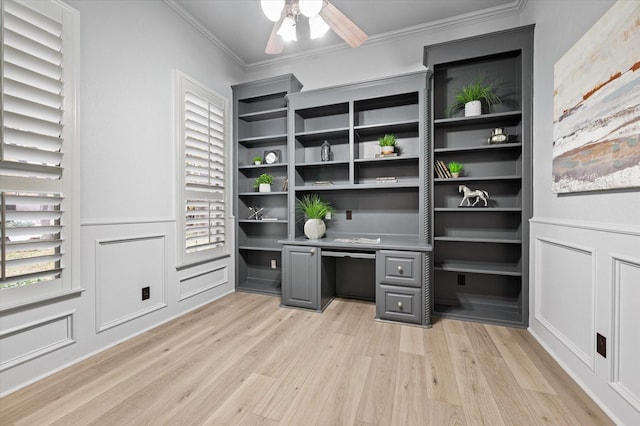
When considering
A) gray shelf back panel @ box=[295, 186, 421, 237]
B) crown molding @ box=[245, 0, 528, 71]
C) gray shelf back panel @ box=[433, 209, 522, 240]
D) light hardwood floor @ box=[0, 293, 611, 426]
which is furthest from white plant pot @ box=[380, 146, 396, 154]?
light hardwood floor @ box=[0, 293, 611, 426]

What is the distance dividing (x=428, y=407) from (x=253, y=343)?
1344mm

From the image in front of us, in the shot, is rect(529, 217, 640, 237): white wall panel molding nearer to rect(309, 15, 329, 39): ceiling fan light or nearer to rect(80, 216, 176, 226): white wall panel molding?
rect(309, 15, 329, 39): ceiling fan light

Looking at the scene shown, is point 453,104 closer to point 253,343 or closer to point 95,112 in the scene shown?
point 253,343

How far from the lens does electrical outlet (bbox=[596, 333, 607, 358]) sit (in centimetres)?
150

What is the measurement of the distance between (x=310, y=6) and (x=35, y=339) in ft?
8.89

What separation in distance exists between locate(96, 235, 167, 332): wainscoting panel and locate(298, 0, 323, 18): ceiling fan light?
2.19 meters

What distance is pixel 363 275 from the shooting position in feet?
10.8

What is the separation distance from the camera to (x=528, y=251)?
2477mm

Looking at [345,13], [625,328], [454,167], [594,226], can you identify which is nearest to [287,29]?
[345,13]

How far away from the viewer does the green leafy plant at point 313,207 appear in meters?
3.13

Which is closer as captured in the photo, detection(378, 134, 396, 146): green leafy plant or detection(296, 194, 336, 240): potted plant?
detection(378, 134, 396, 146): green leafy plant

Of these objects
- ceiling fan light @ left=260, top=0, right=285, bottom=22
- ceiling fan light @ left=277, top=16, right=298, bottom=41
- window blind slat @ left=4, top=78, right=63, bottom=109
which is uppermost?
ceiling fan light @ left=277, top=16, right=298, bottom=41

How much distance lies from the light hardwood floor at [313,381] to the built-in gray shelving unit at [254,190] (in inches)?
48.8

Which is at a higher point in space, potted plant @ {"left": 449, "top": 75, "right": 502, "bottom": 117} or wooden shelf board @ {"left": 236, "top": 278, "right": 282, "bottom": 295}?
potted plant @ {"left": 449, "top": 75, "right": 502, "bottom": 117}
